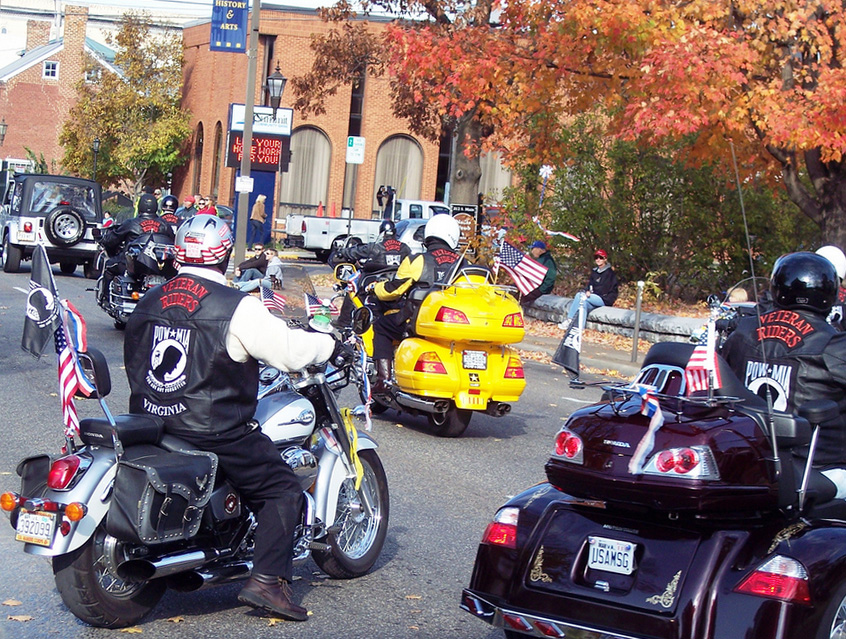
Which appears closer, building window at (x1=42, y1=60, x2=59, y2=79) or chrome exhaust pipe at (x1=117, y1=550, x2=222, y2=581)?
chrome exhaust pipe at (x1=117, y1=550, x2=222, y2=581)

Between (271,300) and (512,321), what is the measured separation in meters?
4.16

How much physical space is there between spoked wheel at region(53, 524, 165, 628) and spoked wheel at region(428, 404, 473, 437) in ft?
18.0

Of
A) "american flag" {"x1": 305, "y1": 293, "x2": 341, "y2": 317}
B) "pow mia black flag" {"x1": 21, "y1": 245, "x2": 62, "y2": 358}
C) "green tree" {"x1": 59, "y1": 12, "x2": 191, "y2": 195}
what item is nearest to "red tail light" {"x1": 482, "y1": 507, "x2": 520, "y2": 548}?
"american flag" {"x1": 305, "y1": 293, "x2": 341, "y2": 317}

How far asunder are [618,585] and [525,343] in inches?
562

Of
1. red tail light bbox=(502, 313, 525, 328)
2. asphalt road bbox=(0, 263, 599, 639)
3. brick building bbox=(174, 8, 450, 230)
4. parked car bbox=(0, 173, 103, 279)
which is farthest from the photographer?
brick building bbox=(174, 8, 450, 230)

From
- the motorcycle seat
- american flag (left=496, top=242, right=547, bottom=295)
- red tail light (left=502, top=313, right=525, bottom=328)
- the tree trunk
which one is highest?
the tree trunk

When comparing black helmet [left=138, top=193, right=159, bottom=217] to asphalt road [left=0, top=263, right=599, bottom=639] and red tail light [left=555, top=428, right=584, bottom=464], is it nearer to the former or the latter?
asphalt road [left=0, top=263, right=599, bottom=639]

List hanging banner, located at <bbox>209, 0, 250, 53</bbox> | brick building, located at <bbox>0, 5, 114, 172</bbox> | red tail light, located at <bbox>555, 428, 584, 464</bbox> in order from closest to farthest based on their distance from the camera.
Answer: red tail light, located at <bbox>555, 428, 584, 464</bbox> → hanging banner, located at <bbox>209, 0, 250, 53</bbox> → brick building, located at <bbox>0, 5, 114, 172</bbox>

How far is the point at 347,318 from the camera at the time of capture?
36.6ft

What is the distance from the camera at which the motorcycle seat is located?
15.5 ft

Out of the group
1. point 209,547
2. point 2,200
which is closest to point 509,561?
point 209,547

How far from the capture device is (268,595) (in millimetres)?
5074

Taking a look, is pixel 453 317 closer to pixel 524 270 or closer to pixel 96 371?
pixel 524 270

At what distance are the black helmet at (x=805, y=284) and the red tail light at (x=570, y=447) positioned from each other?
139cm
